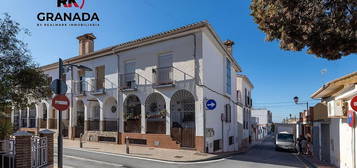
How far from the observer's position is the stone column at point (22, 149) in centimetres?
607

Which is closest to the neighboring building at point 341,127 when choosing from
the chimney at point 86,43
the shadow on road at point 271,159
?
the shadow on road at point 271,159

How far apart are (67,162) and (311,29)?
10.5 meters

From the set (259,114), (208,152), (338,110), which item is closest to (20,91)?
(208,152)

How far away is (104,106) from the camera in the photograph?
1866 cm

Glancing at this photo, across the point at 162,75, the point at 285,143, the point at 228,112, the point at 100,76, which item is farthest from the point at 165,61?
the point at 285,143

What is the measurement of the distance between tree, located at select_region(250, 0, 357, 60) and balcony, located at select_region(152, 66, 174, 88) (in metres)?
9.66

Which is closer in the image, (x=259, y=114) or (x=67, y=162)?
→ (x=67, y=162)

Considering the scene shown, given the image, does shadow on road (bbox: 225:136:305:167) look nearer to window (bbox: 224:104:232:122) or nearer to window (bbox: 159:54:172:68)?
window (bbox: 224:104:232:122)

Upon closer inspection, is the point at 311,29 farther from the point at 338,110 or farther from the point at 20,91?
the point at 20,91

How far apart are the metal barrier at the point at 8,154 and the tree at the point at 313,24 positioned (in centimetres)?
769

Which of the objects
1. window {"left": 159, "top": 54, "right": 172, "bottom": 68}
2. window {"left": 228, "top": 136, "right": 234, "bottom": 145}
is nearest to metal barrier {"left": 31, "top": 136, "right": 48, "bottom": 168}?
window {"left": 159, "top": 54, "right": 172, "bottom": 68}

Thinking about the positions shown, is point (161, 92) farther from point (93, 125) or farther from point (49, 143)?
point (49, 143)

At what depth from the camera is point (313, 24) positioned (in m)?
5.25

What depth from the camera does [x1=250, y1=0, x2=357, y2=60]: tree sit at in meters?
5.14
